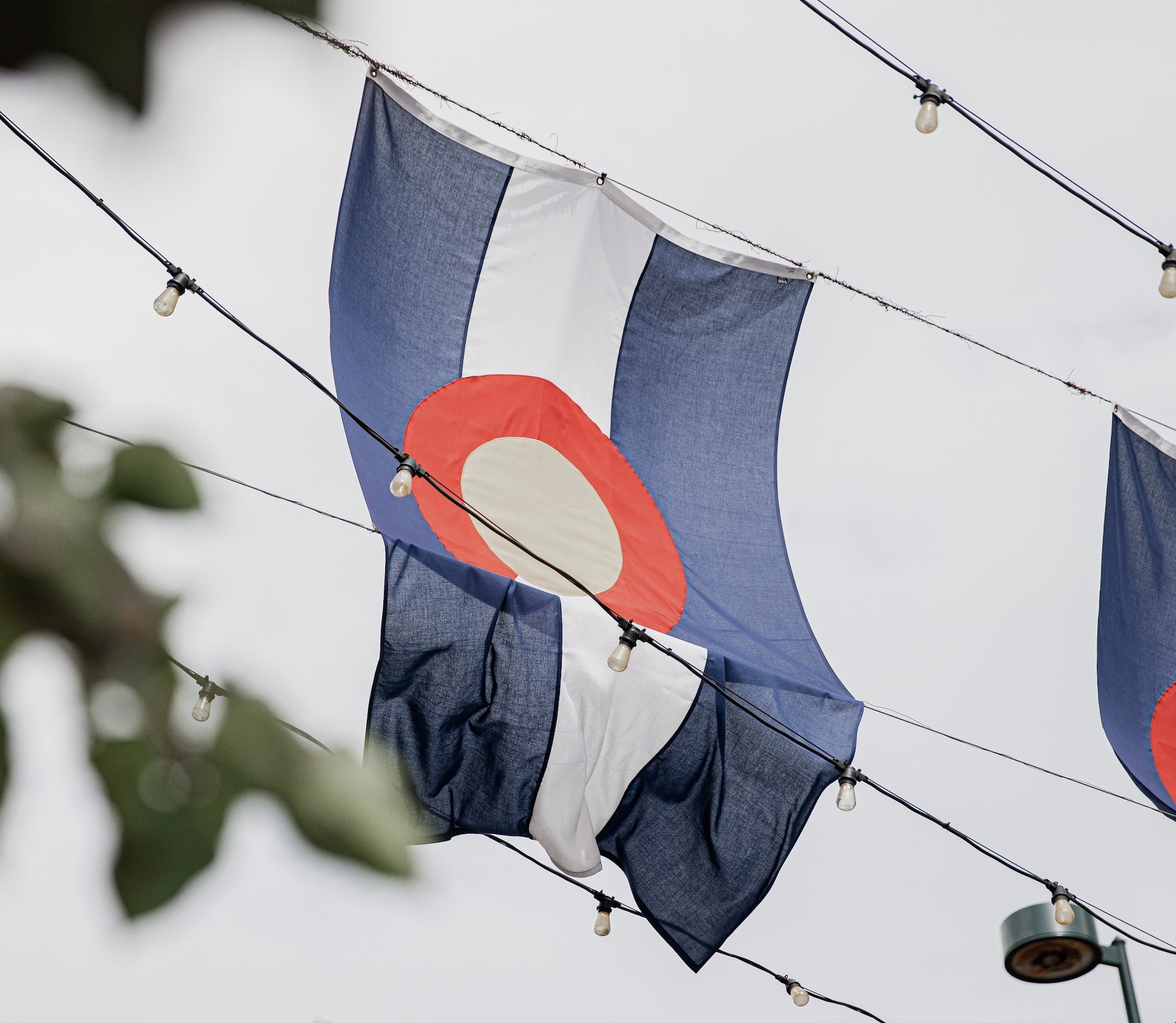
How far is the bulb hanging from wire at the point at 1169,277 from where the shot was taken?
588cm

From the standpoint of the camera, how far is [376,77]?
18.5 ft

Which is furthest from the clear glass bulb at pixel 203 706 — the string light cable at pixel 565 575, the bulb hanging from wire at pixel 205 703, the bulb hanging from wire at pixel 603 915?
the bulb hanging from wire at pixel 603 915

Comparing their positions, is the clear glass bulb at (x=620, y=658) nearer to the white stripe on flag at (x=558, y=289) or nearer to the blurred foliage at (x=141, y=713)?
the white stripe on flag at (x=558, y=289)

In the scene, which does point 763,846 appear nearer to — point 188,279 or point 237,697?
point 188,279

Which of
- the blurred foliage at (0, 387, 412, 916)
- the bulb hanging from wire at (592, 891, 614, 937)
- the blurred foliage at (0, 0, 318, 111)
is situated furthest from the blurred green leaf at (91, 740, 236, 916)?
the bulb hanging from wire at (592, 891, 614, 937)

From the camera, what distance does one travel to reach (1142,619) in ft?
23.2

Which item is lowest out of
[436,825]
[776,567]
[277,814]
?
[277,814]

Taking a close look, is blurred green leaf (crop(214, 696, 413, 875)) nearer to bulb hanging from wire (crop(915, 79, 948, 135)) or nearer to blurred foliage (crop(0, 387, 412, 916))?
blurred foliage (crop(0, 387, 412, 916))

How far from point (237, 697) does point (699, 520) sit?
18.6 feet

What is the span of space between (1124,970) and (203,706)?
5.61 meters

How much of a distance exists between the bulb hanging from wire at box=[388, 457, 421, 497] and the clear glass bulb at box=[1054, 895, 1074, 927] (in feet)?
8.86

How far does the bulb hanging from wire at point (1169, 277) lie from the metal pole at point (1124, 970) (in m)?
2.55

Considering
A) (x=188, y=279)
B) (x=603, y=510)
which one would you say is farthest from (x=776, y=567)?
(x=188, y=279)

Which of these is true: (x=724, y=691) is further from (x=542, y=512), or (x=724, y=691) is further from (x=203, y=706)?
(x=203, y=706)
